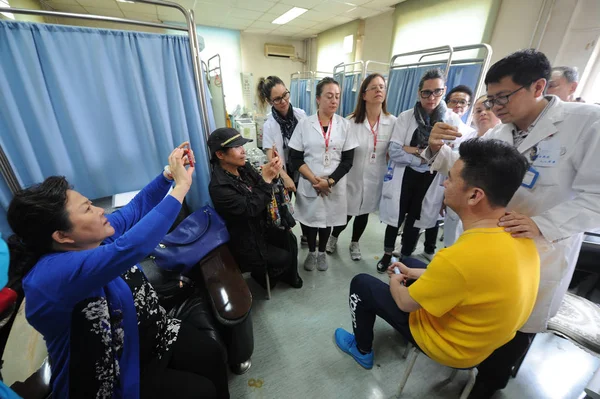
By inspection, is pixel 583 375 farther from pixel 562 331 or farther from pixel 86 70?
pixel 86 70

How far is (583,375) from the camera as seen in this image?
138 centimetres

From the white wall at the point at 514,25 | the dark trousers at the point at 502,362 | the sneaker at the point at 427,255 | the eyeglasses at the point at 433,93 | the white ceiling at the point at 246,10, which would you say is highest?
the white ceiling at the point at 246,10

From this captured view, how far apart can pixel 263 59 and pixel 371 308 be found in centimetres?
778

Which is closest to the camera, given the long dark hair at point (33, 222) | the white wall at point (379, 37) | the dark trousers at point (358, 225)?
the long dark hair at point (33, 222)

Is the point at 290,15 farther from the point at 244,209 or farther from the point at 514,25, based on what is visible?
the point at 244,209

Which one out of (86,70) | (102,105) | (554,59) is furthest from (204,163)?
(554,59)

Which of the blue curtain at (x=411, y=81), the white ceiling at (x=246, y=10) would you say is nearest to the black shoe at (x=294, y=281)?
the blue curtain at (x=411, y=81)

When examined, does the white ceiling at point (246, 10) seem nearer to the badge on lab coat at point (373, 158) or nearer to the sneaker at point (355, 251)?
the badge on lab coat at point (373, 158)

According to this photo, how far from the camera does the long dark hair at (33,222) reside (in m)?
0.66

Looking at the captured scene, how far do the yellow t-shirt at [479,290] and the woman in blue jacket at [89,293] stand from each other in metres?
0.96

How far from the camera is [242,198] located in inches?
55.8

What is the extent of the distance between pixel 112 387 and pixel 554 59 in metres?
4.60

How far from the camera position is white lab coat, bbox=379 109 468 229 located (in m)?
1.82

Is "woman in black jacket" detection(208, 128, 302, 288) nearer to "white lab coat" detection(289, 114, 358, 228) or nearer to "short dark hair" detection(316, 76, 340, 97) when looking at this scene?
"white lab coat" detection(289, 114, 358, 228)
